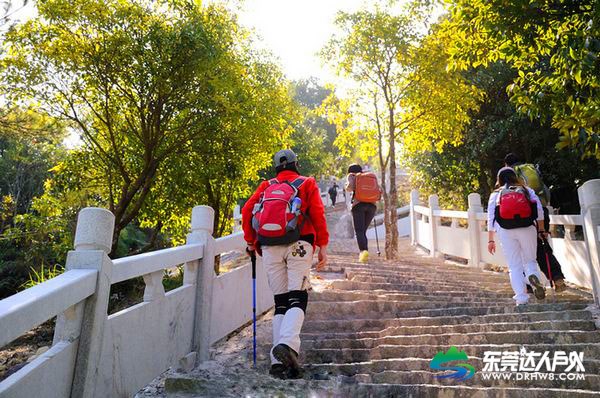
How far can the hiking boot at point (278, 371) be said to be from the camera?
332 centimetres

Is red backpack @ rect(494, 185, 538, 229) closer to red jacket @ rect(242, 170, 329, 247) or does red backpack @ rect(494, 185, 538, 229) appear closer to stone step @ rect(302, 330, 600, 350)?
stone step @ rect(302, 330, 600, 350)

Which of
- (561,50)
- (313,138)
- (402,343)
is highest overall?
(313,138)

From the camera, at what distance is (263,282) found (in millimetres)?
5898

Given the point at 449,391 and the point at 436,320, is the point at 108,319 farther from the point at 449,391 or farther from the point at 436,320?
the point at 436,320

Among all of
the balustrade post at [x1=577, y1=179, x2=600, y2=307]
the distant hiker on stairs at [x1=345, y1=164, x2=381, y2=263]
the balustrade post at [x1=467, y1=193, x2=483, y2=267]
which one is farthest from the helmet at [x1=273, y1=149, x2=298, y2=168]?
the balustrade post at [x1=467, y1=193, x2=483, y2=267]

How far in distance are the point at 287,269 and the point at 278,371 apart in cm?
81

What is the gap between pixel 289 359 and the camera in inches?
129

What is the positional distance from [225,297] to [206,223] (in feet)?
3.00

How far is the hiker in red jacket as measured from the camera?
352cm

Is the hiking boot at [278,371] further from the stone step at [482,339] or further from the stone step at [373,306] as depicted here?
the stone step at [373,306]

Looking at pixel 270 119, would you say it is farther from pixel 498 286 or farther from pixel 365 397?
pixel 365 397

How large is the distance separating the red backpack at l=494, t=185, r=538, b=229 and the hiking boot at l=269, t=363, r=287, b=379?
121 inches

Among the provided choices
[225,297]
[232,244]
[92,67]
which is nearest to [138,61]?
[92,67]

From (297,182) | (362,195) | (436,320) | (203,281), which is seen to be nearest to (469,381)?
(436,320)
